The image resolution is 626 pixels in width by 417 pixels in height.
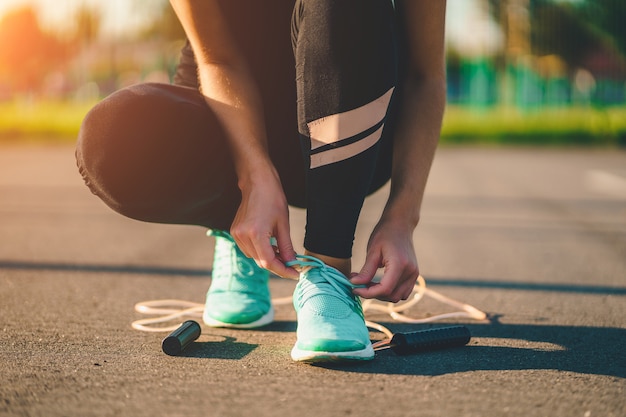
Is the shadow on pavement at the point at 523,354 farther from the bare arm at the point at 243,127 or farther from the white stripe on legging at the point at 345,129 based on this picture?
the white stripe on legging at the point at 345,129

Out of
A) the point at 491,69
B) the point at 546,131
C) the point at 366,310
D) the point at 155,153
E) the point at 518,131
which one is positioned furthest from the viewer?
the point at 491,69

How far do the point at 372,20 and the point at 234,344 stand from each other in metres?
0.73

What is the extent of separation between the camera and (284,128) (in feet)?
5.91

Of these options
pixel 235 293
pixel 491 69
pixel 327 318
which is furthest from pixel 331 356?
pixel 491 69

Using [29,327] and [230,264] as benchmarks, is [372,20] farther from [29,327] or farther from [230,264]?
[29,327]

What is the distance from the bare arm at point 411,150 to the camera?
1484 millimetres

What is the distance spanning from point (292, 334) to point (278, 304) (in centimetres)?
38

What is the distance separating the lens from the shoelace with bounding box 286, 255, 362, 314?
58.6 inches

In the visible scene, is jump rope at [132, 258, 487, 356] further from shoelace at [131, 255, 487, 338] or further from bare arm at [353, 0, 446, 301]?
bare arm at [353, 0, 446, 301]

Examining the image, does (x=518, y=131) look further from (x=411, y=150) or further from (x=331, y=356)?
(x=331, y=356)

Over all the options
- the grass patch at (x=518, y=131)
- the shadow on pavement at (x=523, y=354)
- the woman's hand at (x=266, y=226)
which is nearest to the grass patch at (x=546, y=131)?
the grass patch at (x=518, y=131)

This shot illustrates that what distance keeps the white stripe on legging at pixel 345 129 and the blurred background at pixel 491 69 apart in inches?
37.2

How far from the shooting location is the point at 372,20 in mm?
1444

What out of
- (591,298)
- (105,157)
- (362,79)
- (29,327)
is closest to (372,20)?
(362,79)
